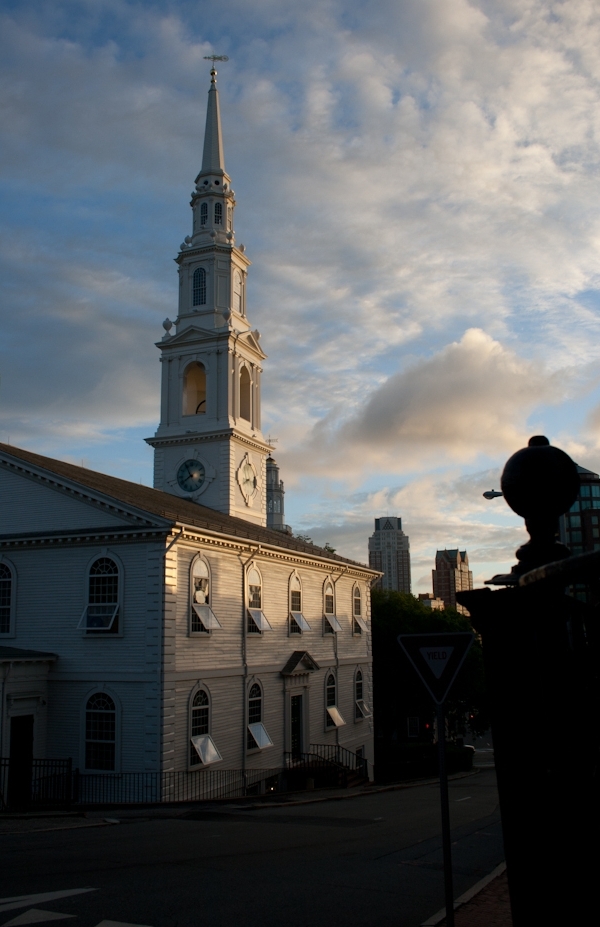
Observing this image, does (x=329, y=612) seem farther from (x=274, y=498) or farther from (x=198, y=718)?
(x=274, y=498)

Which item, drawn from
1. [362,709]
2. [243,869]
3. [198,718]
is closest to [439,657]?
[243,869]

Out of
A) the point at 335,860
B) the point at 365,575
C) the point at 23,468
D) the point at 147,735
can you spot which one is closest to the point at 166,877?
the point at 335,860

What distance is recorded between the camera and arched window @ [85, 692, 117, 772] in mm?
21953

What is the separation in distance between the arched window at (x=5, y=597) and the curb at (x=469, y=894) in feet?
57.1

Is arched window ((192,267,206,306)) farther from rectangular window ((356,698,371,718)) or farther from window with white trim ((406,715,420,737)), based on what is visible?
window with white trim ((406,715,420,737))

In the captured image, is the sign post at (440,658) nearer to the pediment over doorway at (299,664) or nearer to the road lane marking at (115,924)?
the road lane marking at (115,924)

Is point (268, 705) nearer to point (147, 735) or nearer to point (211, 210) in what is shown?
point (147, 735)

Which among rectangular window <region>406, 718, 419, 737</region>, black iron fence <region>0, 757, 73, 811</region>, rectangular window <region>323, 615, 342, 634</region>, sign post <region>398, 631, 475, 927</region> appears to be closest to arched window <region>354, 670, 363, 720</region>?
rectangular window <region>323, 615, 342, 634</region>

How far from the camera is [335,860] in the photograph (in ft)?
40.3

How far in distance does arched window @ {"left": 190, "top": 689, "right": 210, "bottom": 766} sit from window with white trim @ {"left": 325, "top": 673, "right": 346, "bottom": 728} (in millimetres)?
10844

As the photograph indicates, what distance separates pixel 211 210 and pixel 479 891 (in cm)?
3648

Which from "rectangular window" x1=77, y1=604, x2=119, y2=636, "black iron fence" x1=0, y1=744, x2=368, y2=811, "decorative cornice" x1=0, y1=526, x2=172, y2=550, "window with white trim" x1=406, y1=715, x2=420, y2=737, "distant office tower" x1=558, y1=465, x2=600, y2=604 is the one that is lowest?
"window with white trim" x1=406, y1=715, x2=420, y2=737

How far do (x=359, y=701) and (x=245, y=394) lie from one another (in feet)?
54.3

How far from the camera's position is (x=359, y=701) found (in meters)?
38.1
